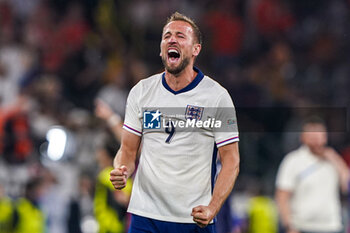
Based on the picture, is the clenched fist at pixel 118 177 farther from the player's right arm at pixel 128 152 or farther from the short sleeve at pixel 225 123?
the short sleeve at pixel 225 123

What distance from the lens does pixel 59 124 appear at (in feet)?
36.9

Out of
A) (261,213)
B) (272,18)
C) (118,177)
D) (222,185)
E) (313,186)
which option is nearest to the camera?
(118,177)

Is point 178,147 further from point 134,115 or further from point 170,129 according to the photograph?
point 134,115

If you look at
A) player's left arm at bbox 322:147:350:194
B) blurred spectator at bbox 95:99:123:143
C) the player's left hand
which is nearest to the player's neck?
the player's left hand

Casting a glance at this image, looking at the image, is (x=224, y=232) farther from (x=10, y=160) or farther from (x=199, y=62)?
(x=199, y=62)

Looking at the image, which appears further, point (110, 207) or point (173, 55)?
point (110, 207)

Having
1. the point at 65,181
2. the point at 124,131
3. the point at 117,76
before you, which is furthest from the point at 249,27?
the point at 124,131

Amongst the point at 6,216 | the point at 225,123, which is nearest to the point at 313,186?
the point at 6,216

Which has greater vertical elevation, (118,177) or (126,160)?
(126,160)

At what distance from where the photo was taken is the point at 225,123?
4.70 meters

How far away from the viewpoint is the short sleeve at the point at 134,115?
4.84 meters

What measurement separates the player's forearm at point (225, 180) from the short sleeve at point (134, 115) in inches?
23.6

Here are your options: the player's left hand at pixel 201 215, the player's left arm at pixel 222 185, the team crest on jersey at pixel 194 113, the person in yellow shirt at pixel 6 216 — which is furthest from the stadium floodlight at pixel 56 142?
the player's left hand at pixel 201 215

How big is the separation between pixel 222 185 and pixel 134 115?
0.76 m
